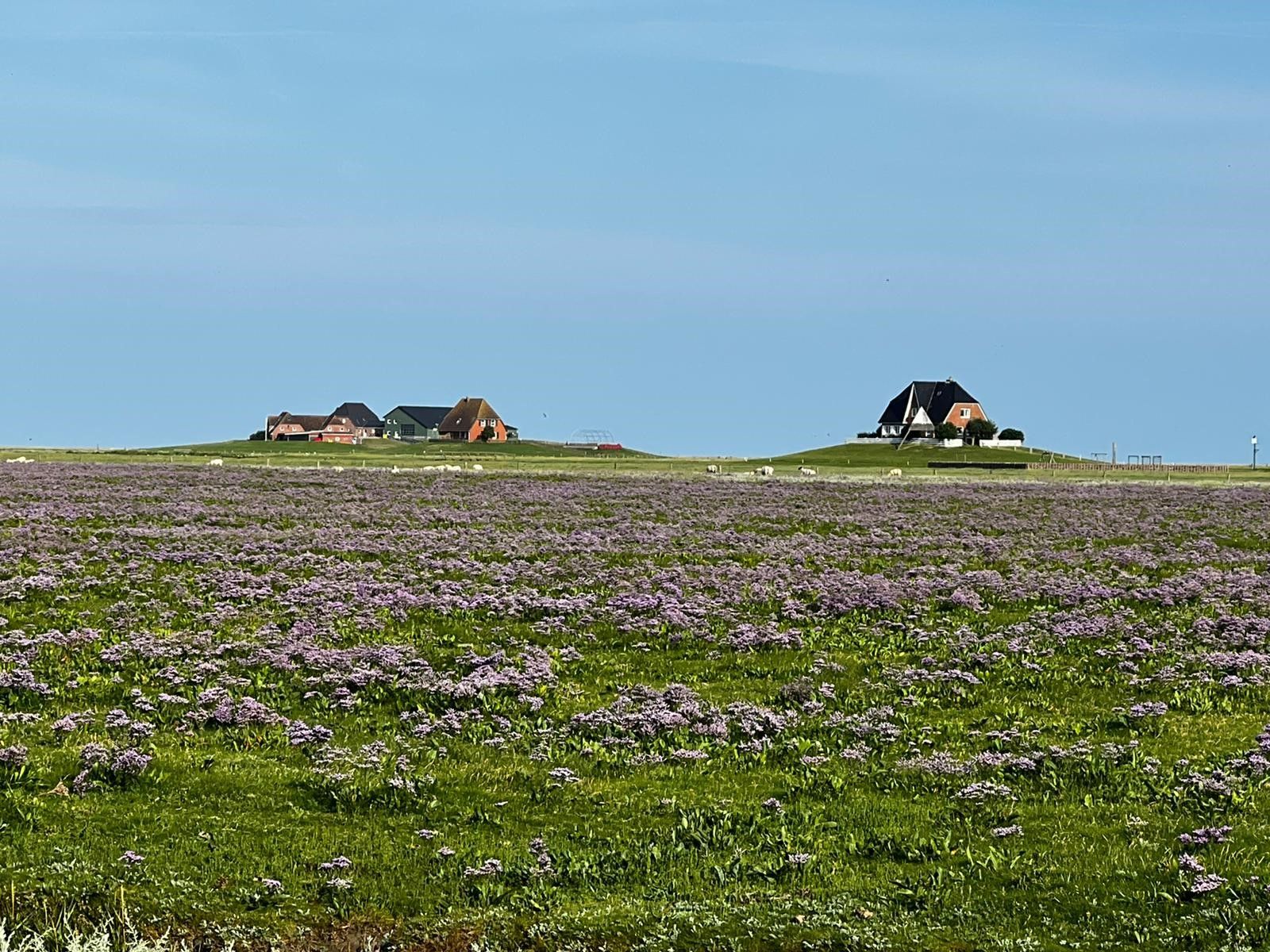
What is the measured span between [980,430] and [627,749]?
16994cm

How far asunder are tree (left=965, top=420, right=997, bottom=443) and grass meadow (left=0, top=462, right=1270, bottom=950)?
148 meters

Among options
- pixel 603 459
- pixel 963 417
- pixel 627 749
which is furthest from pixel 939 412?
pixel 627 749

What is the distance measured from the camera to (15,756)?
14742mm

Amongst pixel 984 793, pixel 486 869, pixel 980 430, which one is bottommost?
pixel 486 869

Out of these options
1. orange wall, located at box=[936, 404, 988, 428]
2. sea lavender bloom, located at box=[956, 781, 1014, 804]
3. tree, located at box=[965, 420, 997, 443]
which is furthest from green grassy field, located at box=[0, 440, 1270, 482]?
sea lavender bloom, located at box=[956, 781, 1014, 804]

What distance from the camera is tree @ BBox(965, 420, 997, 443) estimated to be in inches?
7013

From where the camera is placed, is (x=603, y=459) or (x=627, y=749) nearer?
(x=627, y=749)

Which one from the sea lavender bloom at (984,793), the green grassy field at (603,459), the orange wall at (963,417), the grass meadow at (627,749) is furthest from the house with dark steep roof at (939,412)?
the sea lavender bloom at (984,793)

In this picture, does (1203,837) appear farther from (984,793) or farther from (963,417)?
(963,417)

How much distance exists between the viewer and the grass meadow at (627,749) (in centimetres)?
1103

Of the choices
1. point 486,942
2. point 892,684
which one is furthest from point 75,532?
point 486,942

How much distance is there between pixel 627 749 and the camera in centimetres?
1590

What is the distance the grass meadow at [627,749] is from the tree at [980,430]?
148m

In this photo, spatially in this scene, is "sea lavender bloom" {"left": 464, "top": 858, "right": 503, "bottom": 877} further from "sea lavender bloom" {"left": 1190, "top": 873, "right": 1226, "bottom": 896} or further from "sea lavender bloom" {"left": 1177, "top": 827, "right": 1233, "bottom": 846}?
"sea lavender bloom" {"left": 1177, "top": 827, "right": 1233, "bottom": 846}
